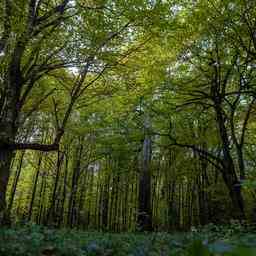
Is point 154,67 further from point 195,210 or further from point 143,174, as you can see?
point 195,210

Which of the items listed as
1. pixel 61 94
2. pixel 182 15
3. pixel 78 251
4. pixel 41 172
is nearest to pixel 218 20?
pixel 182 15

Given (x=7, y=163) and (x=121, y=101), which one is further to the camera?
(x=121, y=101)

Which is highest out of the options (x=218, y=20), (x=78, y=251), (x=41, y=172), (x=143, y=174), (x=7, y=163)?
(x=218, y=20)

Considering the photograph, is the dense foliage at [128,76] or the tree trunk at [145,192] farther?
the tree trunk at [145,192]

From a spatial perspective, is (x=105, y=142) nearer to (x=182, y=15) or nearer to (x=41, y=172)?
(x=182, y=15)

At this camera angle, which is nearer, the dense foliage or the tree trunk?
the dense foliage

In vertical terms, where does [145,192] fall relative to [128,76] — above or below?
below

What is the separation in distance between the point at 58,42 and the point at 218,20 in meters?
5.02

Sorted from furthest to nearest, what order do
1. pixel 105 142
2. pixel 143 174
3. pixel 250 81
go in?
pixel 105 142 → pixel 143 174 → pixel 250 81

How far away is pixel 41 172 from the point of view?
84.9ft

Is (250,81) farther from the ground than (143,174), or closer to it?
farther from the ground

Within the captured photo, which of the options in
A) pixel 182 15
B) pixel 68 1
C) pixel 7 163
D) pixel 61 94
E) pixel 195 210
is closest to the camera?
pixel 7 163

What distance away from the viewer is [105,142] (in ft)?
54.4

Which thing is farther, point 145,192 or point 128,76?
point 145,192
